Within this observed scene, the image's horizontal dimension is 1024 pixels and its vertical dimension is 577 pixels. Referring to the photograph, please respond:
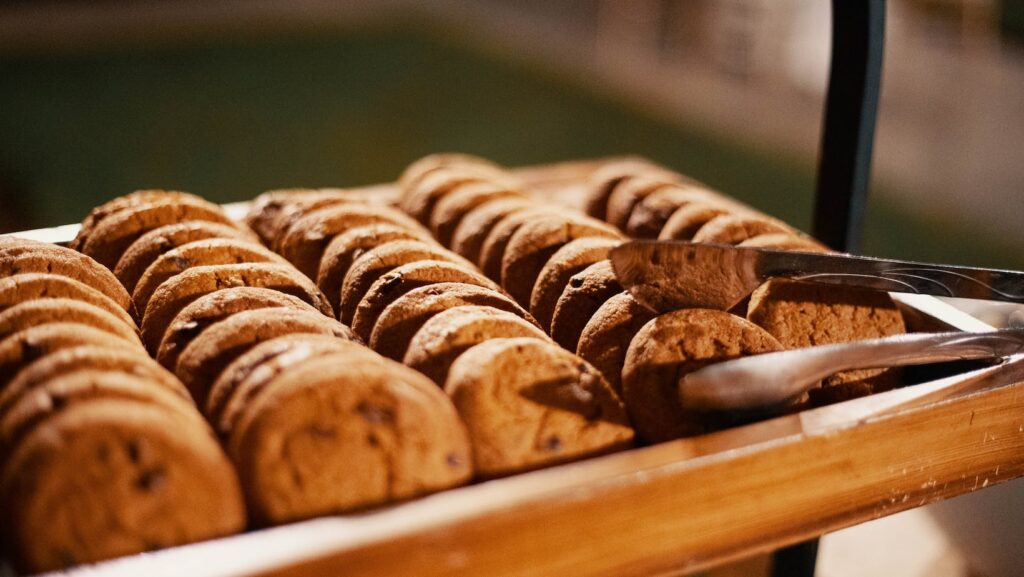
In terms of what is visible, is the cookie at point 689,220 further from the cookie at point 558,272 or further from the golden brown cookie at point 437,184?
the golden brown cookie at point 437,184

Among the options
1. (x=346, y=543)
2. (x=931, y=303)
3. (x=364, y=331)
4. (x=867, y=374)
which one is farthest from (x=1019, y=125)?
(x=346, y=543)

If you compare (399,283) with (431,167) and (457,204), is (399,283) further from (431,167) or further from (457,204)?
(431,167)

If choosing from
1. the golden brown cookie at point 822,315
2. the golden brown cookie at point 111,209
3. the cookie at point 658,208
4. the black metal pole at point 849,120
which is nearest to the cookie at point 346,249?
the golden brown cookie at point 111,209

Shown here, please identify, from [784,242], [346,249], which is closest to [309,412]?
[346,249]

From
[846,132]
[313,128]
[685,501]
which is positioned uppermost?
[846,132]

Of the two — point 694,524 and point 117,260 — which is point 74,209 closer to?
point 117,260
